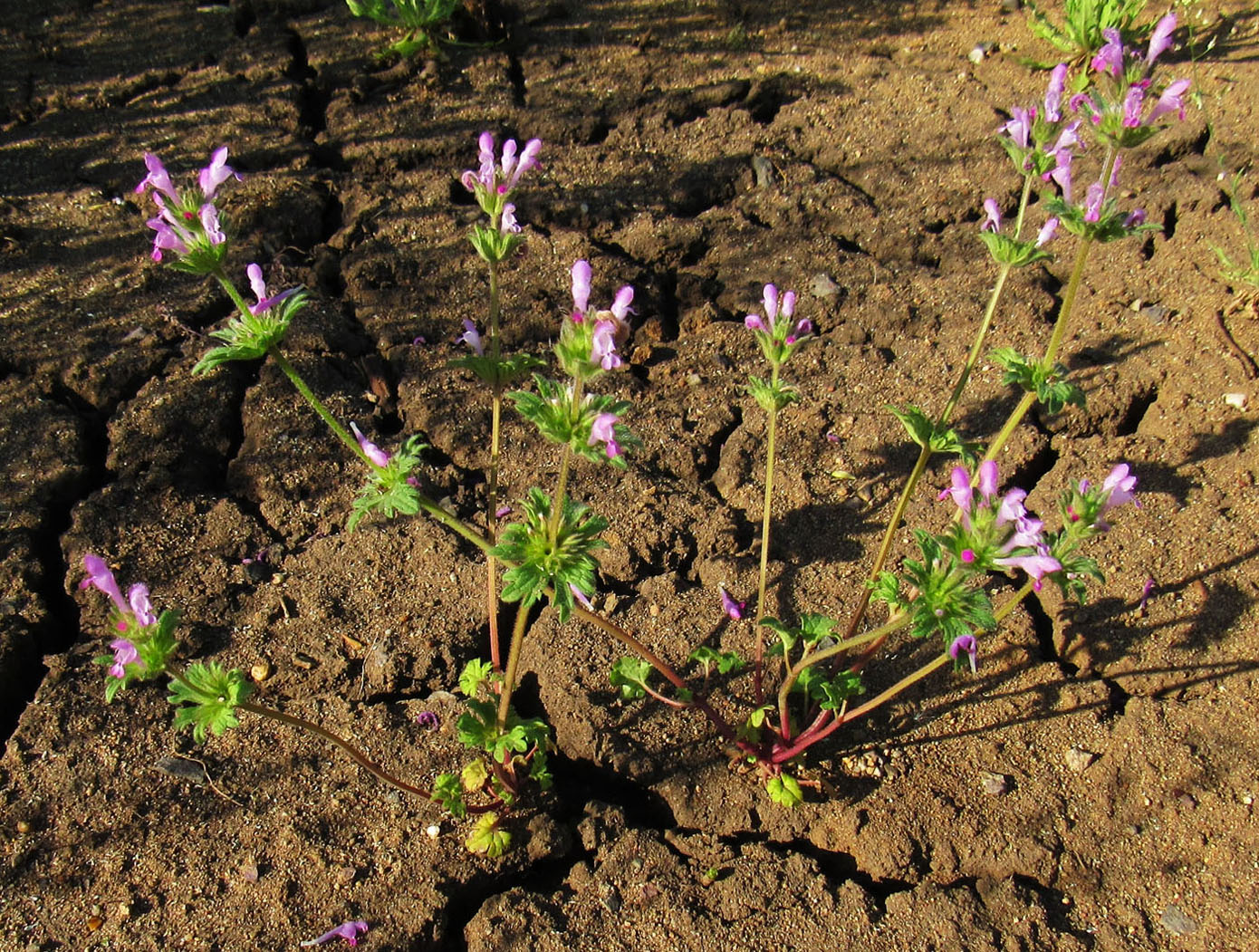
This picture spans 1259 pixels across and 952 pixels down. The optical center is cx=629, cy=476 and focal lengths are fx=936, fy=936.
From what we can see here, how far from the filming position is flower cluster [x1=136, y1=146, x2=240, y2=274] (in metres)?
2.54

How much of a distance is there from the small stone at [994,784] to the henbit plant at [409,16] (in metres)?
5.06

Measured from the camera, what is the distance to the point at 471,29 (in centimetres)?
596

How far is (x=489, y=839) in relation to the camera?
300cm

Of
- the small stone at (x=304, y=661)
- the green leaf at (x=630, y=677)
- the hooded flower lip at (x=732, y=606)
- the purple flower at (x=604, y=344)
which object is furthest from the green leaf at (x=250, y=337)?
the hooded flower lip at (x=732, y=606)

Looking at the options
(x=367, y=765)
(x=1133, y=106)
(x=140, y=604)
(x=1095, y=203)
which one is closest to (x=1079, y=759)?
(x=1095, y=203)

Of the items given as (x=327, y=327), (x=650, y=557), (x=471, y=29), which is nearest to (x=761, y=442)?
(x=650, y=557)

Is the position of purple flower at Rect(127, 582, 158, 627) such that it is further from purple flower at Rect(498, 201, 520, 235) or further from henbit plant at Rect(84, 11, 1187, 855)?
purple flower at Rect(498, 201, 520, 235)

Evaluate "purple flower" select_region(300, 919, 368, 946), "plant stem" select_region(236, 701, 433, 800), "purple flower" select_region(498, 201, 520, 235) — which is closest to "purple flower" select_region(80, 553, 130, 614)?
"plant stem" select_region(236, 701, 433, 800)

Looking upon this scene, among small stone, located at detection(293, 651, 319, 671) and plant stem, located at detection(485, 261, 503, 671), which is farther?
small stone, located at detection(293, 651, 319, 671)

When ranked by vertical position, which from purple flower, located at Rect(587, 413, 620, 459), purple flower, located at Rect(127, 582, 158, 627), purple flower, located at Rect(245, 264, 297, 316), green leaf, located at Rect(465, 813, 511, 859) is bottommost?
green leaf, located at Rect(465, 813, 511, 859)

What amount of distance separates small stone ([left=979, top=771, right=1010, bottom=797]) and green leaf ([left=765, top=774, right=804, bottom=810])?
0.63m

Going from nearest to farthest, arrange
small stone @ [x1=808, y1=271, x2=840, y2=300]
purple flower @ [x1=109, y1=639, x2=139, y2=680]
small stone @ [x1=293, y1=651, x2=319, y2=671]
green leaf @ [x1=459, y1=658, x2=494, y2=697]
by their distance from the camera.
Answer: purple flower @ [x1=109, y1=639, x2=139, y2=680], green leaf @ [x1=459, y1=658, x2=494, y2=697], small stone @ [x1=293, y1=651, x2=319, y2=671], small stone @ [x1=808, y1=271, x2=840, y2=300]

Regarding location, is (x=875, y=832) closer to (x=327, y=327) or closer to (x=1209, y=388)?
(x=1209, y=388)

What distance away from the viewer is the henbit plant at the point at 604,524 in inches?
93.0
